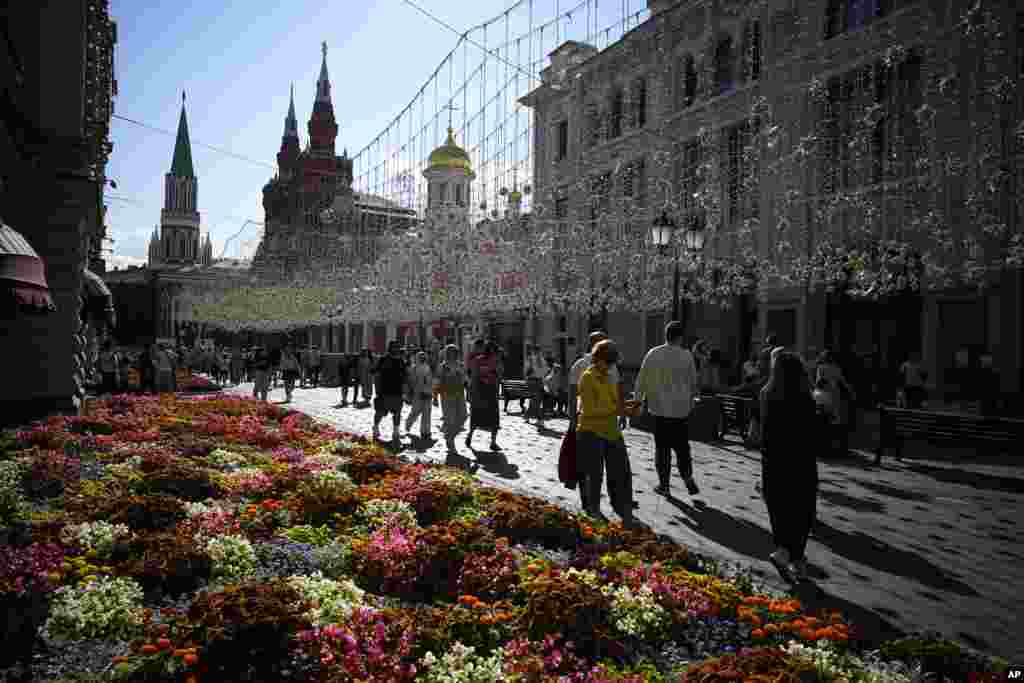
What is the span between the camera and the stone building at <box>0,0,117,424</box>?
Answer: 15539 millimetres

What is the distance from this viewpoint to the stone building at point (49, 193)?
1554 cm

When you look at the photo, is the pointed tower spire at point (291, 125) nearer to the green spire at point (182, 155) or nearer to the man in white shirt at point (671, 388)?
the green spire at point (182, 155)

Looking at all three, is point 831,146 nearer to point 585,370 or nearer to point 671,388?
point 671,388

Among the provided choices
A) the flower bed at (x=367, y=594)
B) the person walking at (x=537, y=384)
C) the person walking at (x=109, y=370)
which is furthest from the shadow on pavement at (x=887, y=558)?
the person walking at (x=109, y=370)

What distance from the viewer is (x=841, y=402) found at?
1415cm

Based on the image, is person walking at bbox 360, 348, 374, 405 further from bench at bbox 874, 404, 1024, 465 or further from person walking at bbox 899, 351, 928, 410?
bench at bbox 874, 404, 1024, 465

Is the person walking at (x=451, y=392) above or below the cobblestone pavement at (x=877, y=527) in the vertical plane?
above

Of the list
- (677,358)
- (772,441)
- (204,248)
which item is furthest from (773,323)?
(204,248)

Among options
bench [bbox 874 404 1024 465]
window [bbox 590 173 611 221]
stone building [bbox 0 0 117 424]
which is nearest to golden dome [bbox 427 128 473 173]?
window [bbox 590 173 611 221]

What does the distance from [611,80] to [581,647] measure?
26.9m

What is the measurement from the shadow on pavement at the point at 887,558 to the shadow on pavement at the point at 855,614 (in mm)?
947

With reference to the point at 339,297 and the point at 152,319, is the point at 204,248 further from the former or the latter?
the point at 339,297

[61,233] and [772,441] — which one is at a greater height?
[61,233]

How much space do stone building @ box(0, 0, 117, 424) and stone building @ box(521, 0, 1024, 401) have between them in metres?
9.93
